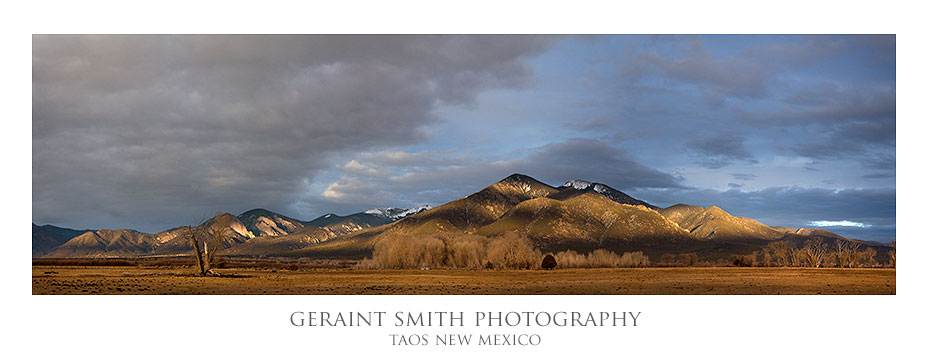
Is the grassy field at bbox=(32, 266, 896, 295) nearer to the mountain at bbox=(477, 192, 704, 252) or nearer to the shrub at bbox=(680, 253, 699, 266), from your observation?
the shrub at bbox=(680, 253, 699, 266)

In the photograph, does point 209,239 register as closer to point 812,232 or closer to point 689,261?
point 689,261

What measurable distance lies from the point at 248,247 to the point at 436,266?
473ft

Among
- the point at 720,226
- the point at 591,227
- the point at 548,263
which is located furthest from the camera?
the point at 720,226

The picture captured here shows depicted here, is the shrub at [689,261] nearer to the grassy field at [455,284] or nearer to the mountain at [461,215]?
the grassy field at [455,284]

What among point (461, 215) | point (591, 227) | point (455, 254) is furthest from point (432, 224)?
point (455, 254)

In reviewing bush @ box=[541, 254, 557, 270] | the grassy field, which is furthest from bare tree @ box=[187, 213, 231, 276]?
bush @ box=[541, 254, 557, 270]

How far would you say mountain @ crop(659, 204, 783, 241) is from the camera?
137m

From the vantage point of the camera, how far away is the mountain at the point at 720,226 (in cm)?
13675

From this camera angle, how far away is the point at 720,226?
148 metres

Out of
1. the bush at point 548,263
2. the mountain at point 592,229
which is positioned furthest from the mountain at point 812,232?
the bush at point 548,263

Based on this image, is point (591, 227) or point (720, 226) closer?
point (591, 227)

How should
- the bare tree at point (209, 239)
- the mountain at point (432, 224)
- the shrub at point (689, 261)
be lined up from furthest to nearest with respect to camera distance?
the mountain at point (432, 224), the shrub at point (689, 261), the bare tree at point (209, 239)

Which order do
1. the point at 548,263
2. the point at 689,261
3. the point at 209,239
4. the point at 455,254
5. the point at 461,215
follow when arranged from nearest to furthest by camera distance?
the point at 209,239 < the point at 548,263 < the point at 455,254 < the point at 689,261 < the point at 461,215

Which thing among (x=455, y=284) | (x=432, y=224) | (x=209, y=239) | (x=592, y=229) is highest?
(x=209, y=239)
